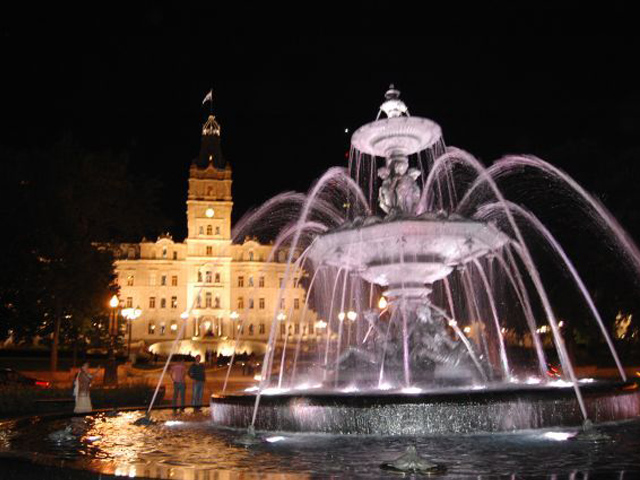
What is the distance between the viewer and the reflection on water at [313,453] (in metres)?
6.39

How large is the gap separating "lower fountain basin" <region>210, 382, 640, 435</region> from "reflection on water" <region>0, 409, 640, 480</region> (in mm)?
218

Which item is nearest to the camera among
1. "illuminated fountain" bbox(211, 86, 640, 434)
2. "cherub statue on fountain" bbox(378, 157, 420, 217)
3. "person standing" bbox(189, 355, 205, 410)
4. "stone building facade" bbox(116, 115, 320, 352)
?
"illuminated fountain" bbox(211, 86, 640, 434)

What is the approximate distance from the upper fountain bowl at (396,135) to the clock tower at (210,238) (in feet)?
251

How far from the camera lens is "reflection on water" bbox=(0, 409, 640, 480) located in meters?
6.39

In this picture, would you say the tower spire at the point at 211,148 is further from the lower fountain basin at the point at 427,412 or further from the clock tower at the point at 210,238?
the lower fountain basin at the point at 427,412

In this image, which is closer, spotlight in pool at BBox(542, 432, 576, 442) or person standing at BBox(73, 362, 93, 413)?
spotlight in pool at BBox(542, 432, 576, 442)

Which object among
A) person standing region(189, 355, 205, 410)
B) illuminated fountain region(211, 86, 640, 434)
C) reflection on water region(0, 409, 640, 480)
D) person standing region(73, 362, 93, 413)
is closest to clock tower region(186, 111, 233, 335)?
person standing region(189, 355, 205, 410)

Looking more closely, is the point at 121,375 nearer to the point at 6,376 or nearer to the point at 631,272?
the point at 6,376

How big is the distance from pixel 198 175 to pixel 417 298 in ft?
272

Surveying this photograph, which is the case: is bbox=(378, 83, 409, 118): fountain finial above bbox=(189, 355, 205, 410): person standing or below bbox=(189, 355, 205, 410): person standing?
above

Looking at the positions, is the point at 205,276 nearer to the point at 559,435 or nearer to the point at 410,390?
the point at 410,390

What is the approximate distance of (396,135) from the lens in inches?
555

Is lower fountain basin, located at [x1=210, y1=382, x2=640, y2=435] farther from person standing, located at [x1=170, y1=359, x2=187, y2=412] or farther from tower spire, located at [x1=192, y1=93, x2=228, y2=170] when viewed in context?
tower spire, located at [x1=192, y1=93, x2=228, y2=170]

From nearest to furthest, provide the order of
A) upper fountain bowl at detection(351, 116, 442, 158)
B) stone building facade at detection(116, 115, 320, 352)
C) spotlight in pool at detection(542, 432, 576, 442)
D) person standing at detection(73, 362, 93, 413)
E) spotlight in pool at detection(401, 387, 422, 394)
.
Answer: spotlight in pool at detection(542, 432, 576, 442) → spotlight in pool at detection(401, 387, 422, 394) → upper fountain bowl at detection(351, 116, 442, 158) → person standing at detection(73, 362, 93, 413) → stone building facade at detection(116, 115, 320, 352)
